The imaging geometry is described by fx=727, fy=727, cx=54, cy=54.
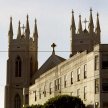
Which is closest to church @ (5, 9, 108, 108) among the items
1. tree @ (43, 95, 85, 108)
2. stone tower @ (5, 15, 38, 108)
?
stone tower @ (5, 15, 38, 108)

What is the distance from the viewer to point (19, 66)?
16938 centimetres

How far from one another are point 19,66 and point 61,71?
73.0m

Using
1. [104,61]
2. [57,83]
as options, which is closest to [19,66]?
[57,83]

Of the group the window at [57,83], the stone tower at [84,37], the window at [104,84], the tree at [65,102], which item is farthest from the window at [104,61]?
the stone tower at [84,37]

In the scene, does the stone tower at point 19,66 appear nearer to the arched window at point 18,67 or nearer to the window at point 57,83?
the arched window at point 18,67

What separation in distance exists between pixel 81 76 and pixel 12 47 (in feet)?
273

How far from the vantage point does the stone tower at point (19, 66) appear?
16550 cm

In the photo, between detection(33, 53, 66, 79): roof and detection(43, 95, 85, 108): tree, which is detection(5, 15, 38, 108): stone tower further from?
detection(43, 95, 85, 108): tree

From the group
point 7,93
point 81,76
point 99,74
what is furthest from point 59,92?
point 7,93

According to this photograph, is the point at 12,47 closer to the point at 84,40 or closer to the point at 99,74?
the point at 84,40

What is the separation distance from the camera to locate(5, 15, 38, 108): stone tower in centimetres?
16550

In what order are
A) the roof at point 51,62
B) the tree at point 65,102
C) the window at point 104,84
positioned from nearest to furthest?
1. the window at point 104,84
2. the tree at point 65,102
3. the roof at point 51,62

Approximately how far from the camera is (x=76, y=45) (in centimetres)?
16450

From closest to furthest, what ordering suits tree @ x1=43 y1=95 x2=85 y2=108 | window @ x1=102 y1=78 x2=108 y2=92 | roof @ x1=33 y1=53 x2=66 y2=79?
1. window @ x1=102 y1=78 x2=108 y2=92
2. tree @ x1=43 y1=95 x2=85 y2=108
3. roof @ x1=33 y1=53 x2=66 y2=79
